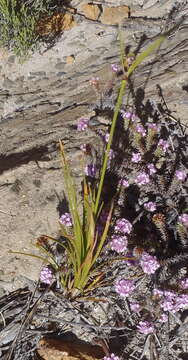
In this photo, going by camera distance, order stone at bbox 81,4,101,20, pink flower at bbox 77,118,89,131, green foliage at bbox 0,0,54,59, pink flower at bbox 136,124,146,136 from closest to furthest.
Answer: pink flower at bbox 136,124,146,136, pink flower at bbox 77,118,89,131, green foliage at bbox 0,0,54,59, stone at bbox 81,4,101,20

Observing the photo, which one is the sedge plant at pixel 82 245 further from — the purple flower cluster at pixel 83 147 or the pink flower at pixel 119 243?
the purple flower cluster at pixel 83 147

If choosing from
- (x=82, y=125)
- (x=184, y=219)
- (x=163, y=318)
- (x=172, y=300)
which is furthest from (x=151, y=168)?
(x=163, y=318)

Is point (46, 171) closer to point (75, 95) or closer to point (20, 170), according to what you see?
point (20, 170)

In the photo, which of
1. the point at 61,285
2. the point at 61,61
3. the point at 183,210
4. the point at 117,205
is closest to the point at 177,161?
the point at 183,210

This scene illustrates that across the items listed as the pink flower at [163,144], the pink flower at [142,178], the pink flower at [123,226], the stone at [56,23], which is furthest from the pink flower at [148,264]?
the stone at [56,23]

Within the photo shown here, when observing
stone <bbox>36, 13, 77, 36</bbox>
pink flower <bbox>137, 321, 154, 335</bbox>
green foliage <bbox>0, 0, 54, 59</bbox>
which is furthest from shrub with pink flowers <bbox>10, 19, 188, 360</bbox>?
stone <bbox>36, 13, 77, 36</bbox>

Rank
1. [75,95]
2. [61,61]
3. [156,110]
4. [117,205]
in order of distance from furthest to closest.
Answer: [61,61], [75,95], [156,110], [117,205]

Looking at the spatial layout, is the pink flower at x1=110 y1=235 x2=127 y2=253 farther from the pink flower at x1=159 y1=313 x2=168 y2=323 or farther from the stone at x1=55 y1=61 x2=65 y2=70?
the stone at x1=55 y1=61 x2=65 y2=70
